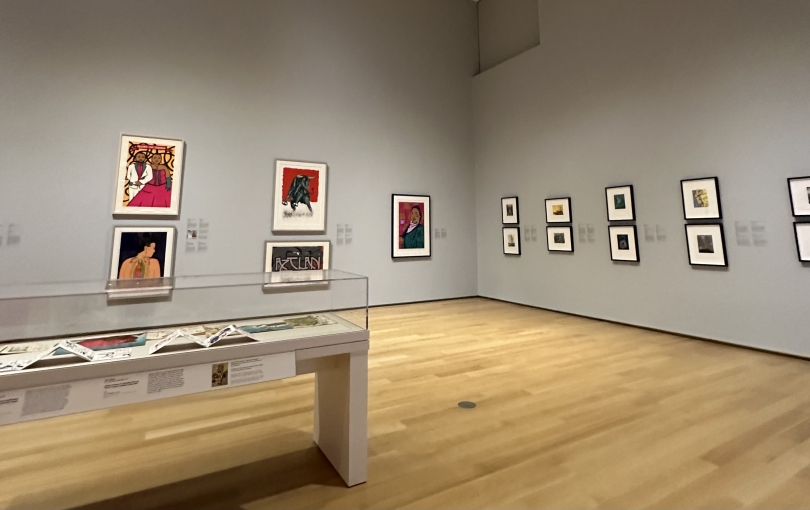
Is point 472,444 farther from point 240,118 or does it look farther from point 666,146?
point 240,118

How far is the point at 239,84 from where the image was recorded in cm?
691

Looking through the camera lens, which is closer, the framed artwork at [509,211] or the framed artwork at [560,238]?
the framed artwork at [560,238]

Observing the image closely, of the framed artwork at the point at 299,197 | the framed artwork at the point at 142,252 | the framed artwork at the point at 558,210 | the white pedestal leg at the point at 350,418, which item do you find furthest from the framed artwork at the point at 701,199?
the framed artwork at the point at 142,252

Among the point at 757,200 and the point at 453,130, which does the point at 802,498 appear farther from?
the point at 453,130

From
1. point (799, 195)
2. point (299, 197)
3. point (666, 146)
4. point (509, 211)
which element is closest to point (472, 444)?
point (799, 195)

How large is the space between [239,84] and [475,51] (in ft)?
20.0

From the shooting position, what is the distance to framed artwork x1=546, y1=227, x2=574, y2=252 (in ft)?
23.8

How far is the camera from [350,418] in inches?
83.9

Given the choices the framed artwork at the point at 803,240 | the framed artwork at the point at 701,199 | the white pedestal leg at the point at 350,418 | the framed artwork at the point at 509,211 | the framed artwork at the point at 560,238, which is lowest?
the white pedestal leg at the point at 350,418

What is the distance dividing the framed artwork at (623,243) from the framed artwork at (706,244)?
76 cm

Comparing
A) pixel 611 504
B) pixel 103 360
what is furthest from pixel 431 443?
pixel 103 360

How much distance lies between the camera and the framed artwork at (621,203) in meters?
6.22

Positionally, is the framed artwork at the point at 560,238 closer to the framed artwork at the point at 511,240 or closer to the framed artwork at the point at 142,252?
the framed artwork at the point at 511,240

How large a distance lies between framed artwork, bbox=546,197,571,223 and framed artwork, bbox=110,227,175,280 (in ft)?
22.8
